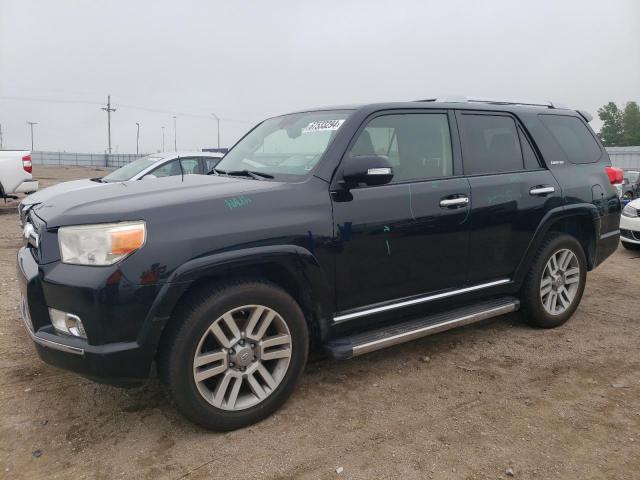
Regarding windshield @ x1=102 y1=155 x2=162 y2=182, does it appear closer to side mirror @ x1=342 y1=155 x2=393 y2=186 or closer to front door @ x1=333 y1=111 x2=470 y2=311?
front door @ x1=333 y1=111 x2=470 y2=311

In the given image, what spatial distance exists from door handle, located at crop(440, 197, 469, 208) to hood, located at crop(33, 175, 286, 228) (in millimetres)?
1205

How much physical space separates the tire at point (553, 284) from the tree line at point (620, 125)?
84374mm

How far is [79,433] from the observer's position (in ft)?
9.50

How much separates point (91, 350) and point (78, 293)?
0.95 ft

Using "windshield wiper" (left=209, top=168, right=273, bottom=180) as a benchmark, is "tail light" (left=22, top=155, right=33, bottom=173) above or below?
below

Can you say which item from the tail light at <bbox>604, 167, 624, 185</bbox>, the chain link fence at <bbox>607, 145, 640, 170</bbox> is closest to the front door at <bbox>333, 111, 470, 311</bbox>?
the tail light at <bbox>604, 167, 624, 185</bbox>

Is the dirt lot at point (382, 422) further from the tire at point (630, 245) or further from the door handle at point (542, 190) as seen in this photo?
the tire at point (630, 245)

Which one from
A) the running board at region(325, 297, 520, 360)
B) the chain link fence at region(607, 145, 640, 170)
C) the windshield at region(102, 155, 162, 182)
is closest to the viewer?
the running board at region(325, 297, 520, 360)

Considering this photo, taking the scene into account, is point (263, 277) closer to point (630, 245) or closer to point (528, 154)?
point (528, 154)

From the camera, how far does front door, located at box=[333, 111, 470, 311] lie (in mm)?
3205

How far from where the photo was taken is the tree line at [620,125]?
77994 mm

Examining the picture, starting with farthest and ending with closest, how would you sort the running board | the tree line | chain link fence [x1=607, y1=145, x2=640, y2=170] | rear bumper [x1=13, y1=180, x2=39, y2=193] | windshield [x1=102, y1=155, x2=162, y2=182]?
the tree line, chain link fence [x1=607, y1=145, x2=640, y2=170], rear bumper [x1=13, y1=180, x2=39, y2=193], windshield [x1=102, y1=155, x2=162, y2=182], the running board

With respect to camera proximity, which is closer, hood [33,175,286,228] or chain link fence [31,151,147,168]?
hood [33,175,286,228]

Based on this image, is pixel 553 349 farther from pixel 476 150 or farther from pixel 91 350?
pixel 91 350
